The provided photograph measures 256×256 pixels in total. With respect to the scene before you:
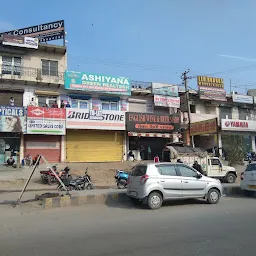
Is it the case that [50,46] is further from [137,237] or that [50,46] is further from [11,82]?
[137,237]

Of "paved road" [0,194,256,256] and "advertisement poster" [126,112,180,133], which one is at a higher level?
"advertisement poster" [126,112,180,133]

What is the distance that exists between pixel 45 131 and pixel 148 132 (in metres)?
9.22

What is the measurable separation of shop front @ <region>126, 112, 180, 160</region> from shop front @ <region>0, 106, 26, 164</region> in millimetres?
8944

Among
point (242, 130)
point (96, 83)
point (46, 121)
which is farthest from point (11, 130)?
point (242, 130)

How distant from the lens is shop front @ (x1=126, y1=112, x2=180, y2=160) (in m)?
27.2

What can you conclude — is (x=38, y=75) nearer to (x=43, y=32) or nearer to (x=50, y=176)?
(x=43, y=32)

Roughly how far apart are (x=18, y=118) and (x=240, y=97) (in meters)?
23.5

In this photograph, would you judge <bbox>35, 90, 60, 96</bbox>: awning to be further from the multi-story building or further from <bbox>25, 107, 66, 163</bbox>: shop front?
<bbox>25, 107, 66, 163</bbox>: shop front

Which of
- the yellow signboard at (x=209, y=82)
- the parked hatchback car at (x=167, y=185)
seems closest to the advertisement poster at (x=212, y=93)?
the yellow signboard at (x=209, y=82)

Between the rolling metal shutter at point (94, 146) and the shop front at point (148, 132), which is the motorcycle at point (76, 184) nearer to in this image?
the rolling metal shutter at point (94, 146)

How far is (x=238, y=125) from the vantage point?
1275 inches

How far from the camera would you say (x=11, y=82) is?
949 inches

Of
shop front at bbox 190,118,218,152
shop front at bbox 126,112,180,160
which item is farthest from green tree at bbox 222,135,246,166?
shop front at bbox 126,112,180,160

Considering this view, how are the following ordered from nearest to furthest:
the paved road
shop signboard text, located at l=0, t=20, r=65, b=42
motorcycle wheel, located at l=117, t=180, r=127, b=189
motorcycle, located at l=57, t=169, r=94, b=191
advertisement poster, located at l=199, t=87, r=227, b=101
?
the paved road < motorcycle, located at l=57, t=169, r=94, b=191 < motorcycle wheel, located at l=117, t=180, r=127, b=189 < shop signboard text, located at l=0, t=20, r=65, b=42 < advertisement poster, located at l=199, t=87, r=227, b=101
